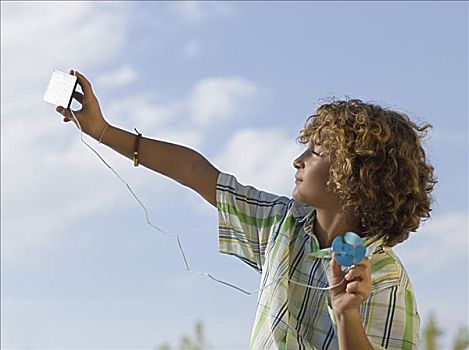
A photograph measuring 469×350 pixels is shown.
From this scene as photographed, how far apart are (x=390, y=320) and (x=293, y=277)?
8.2 inches

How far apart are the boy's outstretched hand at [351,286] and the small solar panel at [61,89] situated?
2.32ft

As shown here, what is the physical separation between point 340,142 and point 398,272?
0.26 meters

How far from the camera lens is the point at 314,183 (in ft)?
6.34

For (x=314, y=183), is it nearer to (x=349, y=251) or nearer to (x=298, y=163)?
(x=298, y=163)

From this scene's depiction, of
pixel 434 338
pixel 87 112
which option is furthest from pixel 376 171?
pixel 434 338

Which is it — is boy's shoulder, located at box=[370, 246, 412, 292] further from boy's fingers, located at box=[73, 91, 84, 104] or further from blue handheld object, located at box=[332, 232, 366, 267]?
boy's fingers, located at box=[73, 91, 84, 104]

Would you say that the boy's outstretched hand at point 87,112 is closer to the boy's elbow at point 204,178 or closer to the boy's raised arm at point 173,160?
the boy's raised arm at point 173,160

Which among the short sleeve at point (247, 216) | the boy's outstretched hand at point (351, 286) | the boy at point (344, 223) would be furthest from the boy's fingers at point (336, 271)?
the short sleeve at point (247, 216)

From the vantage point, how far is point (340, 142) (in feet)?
6.30

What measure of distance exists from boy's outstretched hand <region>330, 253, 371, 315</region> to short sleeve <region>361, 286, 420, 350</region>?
19cm

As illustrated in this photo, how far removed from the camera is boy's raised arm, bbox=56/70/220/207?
209cm

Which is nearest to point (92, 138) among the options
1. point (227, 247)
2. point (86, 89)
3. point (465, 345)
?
point (86, 89)

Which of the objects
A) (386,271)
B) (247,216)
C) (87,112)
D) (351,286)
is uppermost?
(87,112)

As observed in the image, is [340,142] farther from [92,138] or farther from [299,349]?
[92,138]
